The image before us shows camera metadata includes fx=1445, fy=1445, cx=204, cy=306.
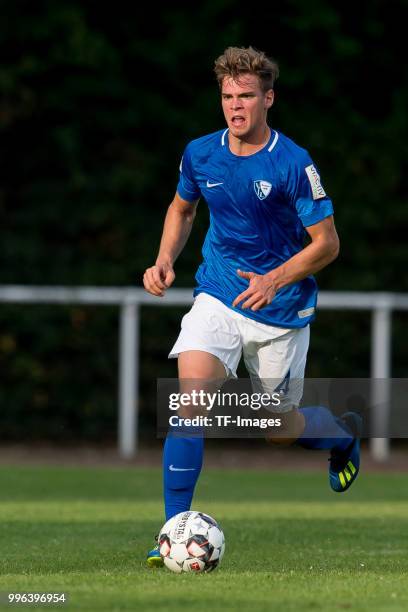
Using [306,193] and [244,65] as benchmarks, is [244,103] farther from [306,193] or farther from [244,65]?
[306,193]

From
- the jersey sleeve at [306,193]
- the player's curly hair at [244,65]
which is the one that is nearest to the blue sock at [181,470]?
the jersey sleeve at [306,193]

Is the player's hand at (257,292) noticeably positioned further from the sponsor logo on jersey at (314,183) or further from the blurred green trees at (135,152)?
the blurred green trees at (135,152)

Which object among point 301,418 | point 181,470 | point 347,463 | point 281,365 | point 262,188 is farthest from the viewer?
point 347,463

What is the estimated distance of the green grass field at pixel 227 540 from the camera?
573 centimetres

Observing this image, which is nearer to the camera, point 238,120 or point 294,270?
point 294,270

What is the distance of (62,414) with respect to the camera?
16391 mm

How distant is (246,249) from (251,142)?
22.2 inches

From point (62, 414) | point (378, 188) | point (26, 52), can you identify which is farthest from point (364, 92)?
point (62, 414)

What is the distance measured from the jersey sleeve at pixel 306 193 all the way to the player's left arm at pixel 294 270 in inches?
1.7

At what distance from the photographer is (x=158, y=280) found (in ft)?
24.0

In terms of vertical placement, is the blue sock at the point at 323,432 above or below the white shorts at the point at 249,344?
below

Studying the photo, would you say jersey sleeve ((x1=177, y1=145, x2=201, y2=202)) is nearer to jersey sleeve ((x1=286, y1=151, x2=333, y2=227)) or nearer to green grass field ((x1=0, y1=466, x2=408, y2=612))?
jersey sleeve ((x1=286, y1=151, x2=333, y2=227))

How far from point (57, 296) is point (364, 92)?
4508mm

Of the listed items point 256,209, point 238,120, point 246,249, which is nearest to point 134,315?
point 246,249
